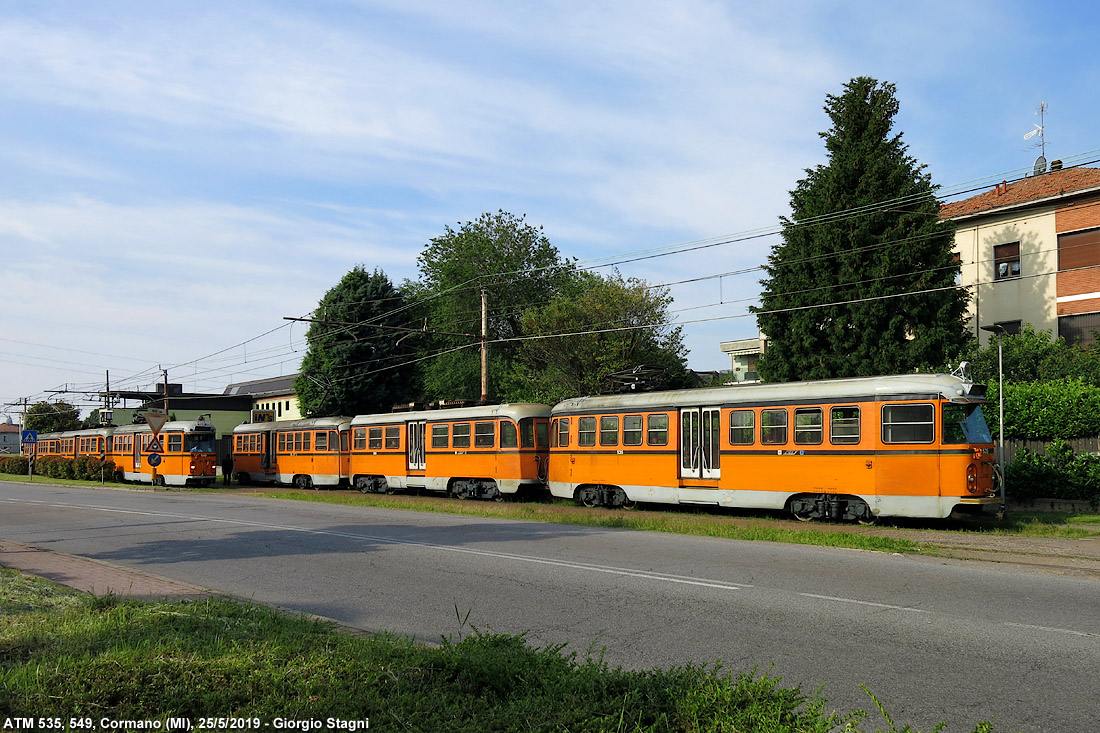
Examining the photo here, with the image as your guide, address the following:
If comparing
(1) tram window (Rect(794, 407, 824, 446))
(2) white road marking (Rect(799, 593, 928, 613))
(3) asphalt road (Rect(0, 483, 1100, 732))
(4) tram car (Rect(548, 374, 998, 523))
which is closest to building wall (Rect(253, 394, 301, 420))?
(4) tram car (Rect(548, 374, 998, 523))

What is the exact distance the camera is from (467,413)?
89.2ft

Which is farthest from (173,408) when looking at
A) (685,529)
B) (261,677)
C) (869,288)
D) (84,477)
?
(261,677)

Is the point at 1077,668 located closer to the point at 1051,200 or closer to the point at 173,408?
the point at 1051,200

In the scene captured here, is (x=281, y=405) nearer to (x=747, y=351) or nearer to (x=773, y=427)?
(x=747, y=351)

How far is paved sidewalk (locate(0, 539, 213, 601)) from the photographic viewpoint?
9641mm

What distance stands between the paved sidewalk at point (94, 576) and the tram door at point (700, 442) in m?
12.8

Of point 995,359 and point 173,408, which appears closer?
point 995,359

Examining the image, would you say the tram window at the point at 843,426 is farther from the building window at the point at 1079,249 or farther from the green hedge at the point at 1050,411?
the building window at the point at 1079,249

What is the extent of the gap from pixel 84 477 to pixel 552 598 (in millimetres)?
42321

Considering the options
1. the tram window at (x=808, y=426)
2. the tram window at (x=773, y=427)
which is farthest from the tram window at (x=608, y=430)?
the tram window at (x=808, y=426)

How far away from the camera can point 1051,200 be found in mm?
33125

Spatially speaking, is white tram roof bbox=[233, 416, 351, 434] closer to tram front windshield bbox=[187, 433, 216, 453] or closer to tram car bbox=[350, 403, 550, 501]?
tram car bbox=[350, 403, 550, 501]

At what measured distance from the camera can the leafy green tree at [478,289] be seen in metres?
57.1


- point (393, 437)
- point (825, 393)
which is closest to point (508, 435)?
point (393, 437)
